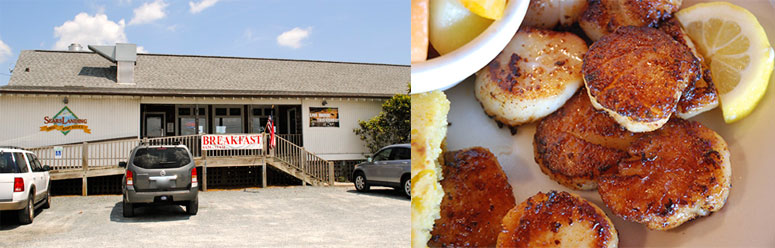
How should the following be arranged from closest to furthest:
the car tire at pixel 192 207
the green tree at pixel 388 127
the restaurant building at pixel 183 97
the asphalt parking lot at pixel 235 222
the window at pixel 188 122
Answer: the asphalt parking lot at pixel 235 222 < the restaurant building at pixel 183 97 < the car tire at pixel 192 207 < the window at pixel 188 122 < the green tree at pixel 388 127

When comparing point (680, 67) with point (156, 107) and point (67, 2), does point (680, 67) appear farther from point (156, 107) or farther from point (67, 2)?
point (156, 107)

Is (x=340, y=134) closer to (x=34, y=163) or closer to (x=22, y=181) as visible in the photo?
(x=34, y=163)

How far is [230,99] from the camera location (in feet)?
22.2

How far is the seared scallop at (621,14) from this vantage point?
3.12 feet

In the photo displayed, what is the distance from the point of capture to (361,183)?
281 inches

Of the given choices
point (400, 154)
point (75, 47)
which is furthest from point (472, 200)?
point (75, 47)

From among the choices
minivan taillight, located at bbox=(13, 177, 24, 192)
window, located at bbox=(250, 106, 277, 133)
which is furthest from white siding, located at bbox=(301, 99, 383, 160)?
minivan taillight, located at bbox=(13, 177, 24, 192)

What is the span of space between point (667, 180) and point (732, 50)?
11.6 inches

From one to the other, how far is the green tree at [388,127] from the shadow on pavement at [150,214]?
252 cm

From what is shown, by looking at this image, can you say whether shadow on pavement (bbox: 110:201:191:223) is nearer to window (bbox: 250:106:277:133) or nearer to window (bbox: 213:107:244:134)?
window (bbox: 213:107:244:134)

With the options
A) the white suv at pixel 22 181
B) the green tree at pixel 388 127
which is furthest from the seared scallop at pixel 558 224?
the green tree at pixel 388 127

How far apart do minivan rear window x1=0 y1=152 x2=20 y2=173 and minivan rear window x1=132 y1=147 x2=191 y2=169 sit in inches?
44.4

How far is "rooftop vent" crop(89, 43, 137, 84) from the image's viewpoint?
5477 millimetres

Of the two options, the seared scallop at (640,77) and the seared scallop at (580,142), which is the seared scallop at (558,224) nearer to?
the seared scallop at (580,142)
